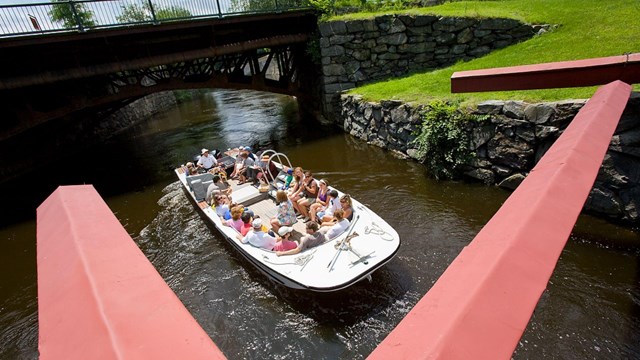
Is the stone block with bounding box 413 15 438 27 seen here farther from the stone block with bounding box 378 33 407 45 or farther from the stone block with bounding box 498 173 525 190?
the stone block with bounding box 498 173 525 190

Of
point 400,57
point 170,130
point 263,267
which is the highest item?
point 400,57

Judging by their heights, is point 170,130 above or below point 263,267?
below

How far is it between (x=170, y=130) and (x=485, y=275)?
24.1 metres

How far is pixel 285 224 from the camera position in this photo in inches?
314

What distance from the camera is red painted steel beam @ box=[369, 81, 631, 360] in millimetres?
962

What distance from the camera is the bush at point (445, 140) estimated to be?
33.7 ft

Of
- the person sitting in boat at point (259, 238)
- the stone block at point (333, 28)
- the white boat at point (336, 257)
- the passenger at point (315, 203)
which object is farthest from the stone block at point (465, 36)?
the person sitting in boat at point (259, 238)

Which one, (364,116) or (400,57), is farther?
(400,57)

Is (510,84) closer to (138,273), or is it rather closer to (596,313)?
(596,313)

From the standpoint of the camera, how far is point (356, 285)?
7.03 metres

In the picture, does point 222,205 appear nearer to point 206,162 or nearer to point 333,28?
point 206,162

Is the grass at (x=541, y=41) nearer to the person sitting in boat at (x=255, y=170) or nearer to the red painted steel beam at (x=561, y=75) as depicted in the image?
the red painted steel beam at (x=561, y=75)

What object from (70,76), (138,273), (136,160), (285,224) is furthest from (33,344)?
(136,160)

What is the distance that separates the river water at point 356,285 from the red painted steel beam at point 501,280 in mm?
5075
